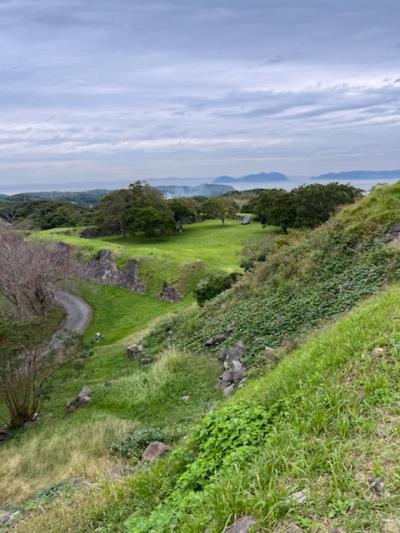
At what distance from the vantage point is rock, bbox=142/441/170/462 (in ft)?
21.8

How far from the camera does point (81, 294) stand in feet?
123

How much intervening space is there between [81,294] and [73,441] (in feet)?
96.7

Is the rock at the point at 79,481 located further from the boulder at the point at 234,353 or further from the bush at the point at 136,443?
the boulder at the point at 234,353

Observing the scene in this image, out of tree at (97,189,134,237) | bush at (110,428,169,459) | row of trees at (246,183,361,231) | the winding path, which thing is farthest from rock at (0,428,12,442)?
tree at (97,189,134,237)

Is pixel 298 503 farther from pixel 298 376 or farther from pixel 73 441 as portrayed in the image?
pixel 73 441

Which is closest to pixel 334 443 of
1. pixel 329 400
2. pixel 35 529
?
pixel 329 400

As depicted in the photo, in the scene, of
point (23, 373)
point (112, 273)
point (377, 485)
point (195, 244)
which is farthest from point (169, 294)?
point (377, 485)

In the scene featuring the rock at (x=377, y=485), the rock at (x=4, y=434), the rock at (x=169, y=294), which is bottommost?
the rock at (x=4, y=434)

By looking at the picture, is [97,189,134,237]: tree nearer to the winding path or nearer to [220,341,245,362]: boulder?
the winding path

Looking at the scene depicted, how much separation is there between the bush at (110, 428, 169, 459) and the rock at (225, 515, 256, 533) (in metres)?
4.30

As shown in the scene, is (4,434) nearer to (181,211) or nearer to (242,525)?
(242,525)

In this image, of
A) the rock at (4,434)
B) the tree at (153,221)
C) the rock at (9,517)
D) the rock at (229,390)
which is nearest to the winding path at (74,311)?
the tree at (153,221)

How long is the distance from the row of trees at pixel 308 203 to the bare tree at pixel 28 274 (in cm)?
2160

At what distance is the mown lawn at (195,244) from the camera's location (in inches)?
1449
